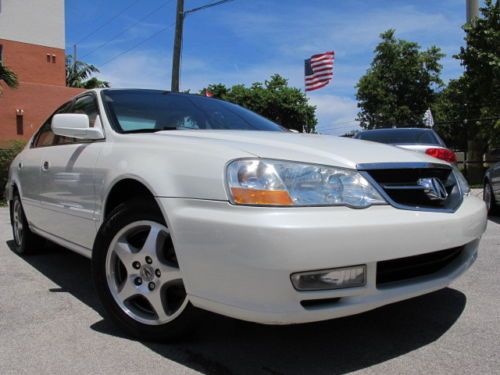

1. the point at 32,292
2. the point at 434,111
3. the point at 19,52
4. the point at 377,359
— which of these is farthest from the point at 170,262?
the point at 434,111

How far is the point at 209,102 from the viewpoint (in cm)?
403

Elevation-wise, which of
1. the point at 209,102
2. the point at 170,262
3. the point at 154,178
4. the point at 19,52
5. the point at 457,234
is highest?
the point at 19,52

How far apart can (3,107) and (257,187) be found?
69.6 ft

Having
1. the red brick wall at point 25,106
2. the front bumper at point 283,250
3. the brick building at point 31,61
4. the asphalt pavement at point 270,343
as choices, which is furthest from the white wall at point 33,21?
the front bumper at point 283,250

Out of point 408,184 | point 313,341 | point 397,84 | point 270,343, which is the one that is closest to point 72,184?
point 270,343

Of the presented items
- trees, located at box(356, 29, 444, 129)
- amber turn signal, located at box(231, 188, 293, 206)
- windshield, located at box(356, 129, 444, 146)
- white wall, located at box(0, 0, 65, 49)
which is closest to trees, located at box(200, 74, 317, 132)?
trees, located at box(356, 29, 444, 129)

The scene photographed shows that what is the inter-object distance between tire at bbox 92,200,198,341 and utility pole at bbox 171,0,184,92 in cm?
1314

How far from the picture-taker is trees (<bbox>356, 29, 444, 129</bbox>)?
46.2m

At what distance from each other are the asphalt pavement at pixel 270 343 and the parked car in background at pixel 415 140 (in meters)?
3.61

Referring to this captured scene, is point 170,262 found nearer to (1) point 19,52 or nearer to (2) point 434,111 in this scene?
(1) point 19,52

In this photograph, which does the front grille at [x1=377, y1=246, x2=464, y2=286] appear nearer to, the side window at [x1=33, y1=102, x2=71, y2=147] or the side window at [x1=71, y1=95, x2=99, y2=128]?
the side window at [x1=71, y1=95, x2=99, y2=128]

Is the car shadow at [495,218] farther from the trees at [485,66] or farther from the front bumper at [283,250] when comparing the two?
the trees at [485,66]

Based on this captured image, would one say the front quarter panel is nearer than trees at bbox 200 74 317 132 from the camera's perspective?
Yes

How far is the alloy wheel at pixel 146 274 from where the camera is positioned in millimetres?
2598
